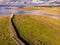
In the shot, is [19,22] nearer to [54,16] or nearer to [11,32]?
[11,32]

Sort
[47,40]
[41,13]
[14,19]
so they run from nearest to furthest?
[47,40] → [14,19] → [41,13]

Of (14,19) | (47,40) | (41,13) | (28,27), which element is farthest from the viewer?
(41,13)

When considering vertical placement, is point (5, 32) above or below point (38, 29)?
above

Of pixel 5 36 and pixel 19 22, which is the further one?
pixel 19 22

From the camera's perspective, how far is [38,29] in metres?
10.0

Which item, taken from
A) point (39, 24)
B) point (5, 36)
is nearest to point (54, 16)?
point (39, 24)

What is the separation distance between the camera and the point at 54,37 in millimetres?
9469

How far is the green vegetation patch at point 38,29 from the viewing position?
9.26 meters

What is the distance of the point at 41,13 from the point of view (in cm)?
1236

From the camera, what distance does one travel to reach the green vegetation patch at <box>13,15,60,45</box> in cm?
926

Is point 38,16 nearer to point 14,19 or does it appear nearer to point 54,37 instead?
point 14,19

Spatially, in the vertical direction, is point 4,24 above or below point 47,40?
above

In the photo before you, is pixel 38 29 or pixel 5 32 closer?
pixel 5 32

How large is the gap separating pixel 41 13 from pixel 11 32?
3662 millimetres
